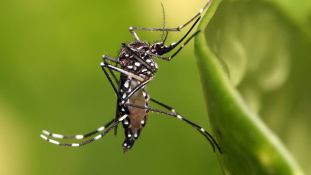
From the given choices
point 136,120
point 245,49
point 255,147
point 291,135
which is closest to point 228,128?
point 255,147

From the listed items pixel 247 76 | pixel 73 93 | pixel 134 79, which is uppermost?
pixel 134 79

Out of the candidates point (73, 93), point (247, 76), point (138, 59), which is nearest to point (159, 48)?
point (138, 59)

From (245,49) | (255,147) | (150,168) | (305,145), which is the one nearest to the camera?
(255,147)

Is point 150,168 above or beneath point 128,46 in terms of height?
beneath

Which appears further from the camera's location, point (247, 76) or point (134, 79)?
point (134, 79)

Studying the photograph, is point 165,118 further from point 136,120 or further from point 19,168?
point 19,168

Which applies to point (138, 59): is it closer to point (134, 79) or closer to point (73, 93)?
point (134, 79)

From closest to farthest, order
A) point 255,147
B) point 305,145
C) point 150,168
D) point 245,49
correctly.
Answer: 1. point 255,147
2. point 245,49
3. point 305,145
4. point 150,168

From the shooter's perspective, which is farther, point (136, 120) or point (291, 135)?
point (136, 120)
